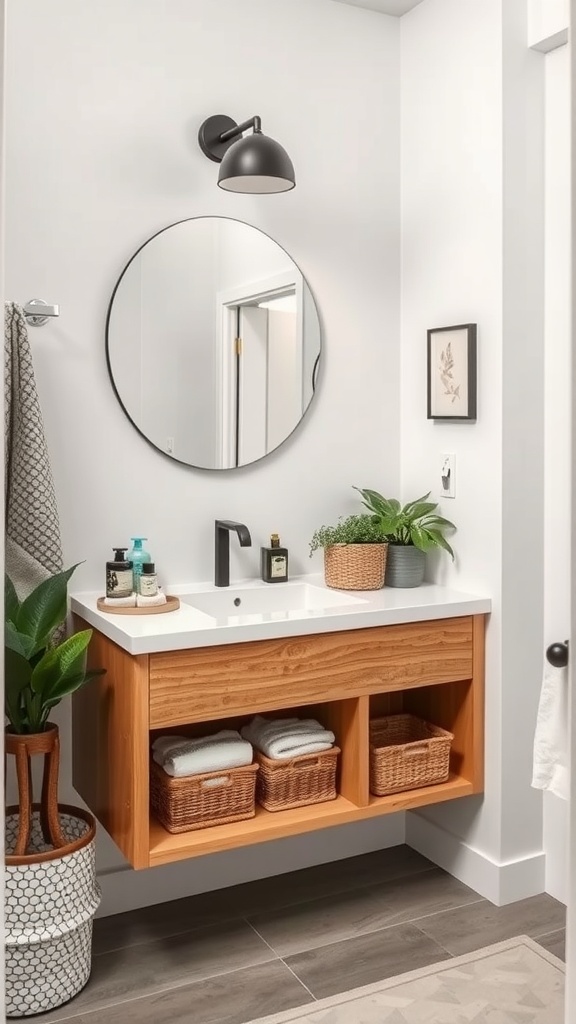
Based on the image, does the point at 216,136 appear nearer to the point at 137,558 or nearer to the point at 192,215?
the point at 192,215

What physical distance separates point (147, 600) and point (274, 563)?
47 centimetres

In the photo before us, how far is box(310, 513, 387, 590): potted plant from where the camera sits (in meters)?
2.64

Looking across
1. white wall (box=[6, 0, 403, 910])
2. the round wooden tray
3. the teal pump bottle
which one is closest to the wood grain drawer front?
the round wooden tray

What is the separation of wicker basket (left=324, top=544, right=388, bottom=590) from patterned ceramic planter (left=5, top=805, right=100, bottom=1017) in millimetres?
960

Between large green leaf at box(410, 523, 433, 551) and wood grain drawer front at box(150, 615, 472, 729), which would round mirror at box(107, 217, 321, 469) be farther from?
wood grain drawer front at box(150, 615, 472, 729)

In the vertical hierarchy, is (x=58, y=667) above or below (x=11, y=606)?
below

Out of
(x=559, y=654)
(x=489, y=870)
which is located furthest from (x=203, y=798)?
(x=559, y=654)

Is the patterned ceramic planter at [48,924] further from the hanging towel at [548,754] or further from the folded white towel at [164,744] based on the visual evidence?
the hanging towel at [548,754]

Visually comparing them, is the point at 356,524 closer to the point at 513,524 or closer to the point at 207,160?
the point at 513,524

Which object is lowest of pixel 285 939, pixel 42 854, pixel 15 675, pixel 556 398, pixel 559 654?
pixel 285 939

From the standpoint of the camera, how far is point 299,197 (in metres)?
2.72

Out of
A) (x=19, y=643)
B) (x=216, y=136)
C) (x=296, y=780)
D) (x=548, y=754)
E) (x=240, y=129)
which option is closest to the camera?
(x=548, y=754)

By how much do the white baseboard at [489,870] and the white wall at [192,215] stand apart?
9.3 inches

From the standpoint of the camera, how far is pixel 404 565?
272 centimetres
